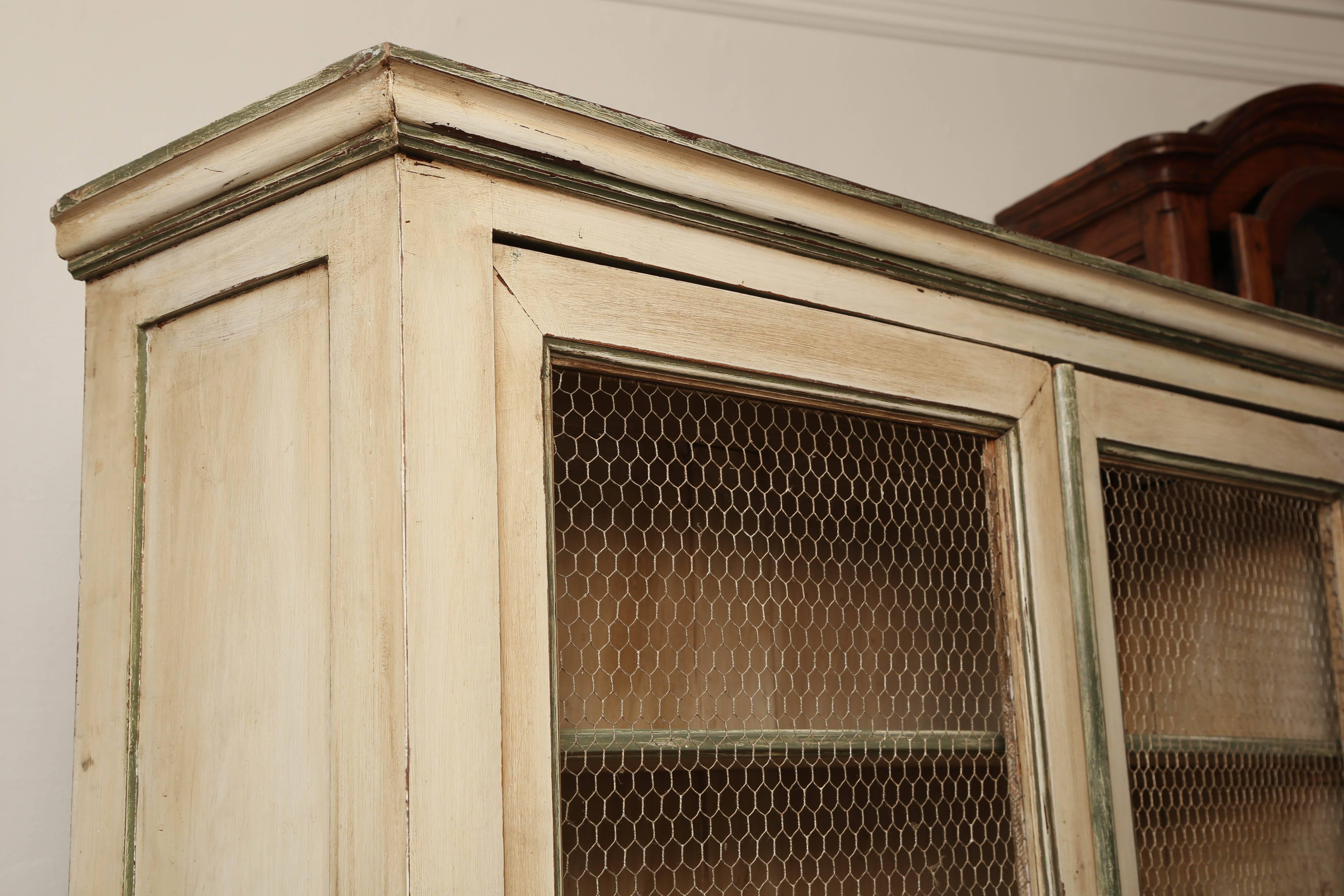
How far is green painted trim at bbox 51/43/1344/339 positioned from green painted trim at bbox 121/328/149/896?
0.11 m

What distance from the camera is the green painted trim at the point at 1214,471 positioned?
95 centimetres

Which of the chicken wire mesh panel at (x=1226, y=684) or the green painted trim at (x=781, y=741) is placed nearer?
the green painted trim at (x=781, y=741)

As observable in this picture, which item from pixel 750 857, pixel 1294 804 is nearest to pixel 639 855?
pixel 750 857

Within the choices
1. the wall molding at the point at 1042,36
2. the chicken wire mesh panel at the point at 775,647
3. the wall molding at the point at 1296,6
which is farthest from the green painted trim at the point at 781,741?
the wall molding at the point at 1296,6

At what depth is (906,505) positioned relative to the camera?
33.4 inches

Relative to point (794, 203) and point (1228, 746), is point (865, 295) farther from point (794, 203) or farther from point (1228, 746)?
point (1228, 746)

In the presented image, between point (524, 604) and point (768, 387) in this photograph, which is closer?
point (524, 604)

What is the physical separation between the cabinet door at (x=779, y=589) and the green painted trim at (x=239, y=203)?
9 cm

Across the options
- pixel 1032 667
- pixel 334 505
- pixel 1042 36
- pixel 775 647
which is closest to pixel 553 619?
pixel 334 505

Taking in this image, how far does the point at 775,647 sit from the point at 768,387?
186mm

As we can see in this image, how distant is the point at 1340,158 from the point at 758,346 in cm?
93

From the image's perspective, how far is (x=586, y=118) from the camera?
69 centimetres

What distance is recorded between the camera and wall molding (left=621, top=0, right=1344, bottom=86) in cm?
145

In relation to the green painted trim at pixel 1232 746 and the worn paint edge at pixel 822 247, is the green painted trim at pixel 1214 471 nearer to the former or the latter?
the worn paint edge at pixel 822 247
